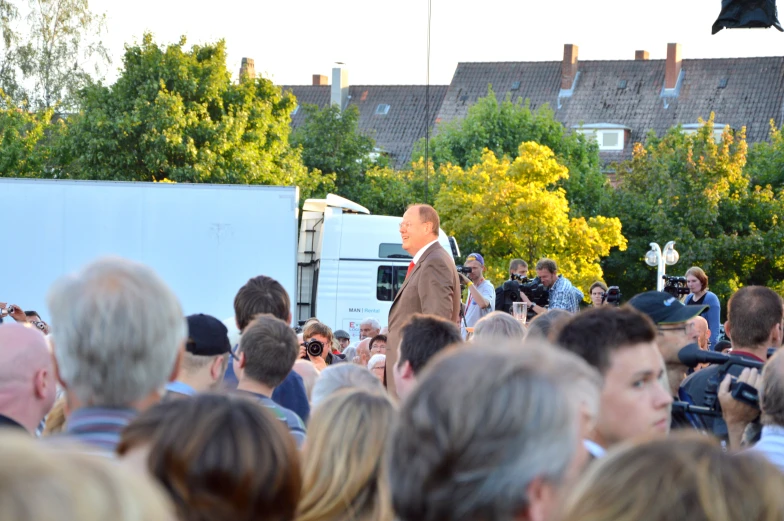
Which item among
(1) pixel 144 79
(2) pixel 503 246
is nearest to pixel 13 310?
(1) pixel 144 79

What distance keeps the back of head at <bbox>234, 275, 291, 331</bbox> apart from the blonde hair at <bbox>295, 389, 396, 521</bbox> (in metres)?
2.86

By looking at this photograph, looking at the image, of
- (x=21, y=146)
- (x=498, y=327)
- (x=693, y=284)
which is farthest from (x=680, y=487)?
(x=21, y=146)

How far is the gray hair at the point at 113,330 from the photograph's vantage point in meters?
2.39

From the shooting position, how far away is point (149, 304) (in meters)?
2.41

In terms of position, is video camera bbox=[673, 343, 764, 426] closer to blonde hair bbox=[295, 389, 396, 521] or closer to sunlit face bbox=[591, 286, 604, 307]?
blonde hair bbox=[295, 389, 396, 521]

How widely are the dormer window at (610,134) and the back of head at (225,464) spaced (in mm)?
54212

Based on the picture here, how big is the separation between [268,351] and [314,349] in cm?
462

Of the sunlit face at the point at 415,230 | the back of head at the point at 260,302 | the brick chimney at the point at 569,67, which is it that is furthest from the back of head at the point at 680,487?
the brick chimney at the point at 569,67

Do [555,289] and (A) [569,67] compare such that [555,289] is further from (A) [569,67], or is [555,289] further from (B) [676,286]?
(A) [569,67]

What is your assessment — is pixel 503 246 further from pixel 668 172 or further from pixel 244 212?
pixel 244 212

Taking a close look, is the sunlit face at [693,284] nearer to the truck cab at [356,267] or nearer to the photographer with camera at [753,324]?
the photographer with camera at [753,324]

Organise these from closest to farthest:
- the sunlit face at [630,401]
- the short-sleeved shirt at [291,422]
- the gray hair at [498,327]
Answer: the sunlit face at [630,401] < the short-sleeved shirt at [291,422] < the gray hair at [498,327]

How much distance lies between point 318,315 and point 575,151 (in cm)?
2838

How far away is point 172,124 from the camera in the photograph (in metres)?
28.5
